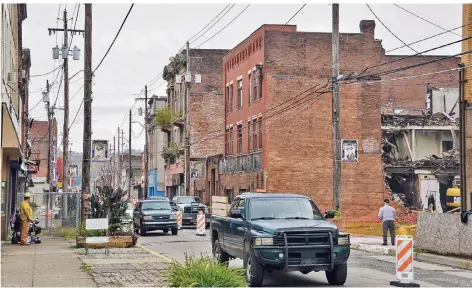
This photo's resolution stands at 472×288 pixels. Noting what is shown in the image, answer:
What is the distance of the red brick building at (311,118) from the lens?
4291cm

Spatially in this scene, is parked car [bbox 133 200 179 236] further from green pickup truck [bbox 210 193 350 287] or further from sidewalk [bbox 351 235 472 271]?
green pickup truck [bbox 210 193 350 287]

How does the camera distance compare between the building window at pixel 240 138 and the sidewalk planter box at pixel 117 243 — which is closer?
the sidewalk planter box at pixel 117 243

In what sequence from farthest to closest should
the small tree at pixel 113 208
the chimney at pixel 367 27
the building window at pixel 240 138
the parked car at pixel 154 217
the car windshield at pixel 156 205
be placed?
the building window at pixel 240 138, the chimney at pixel 367 27, the car windshield at pixel 156 205, the parked car at pixel 154 217, the small tree at pixel 113 208

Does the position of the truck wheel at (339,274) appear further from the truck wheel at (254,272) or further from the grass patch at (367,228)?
the grass patch at (367,228)

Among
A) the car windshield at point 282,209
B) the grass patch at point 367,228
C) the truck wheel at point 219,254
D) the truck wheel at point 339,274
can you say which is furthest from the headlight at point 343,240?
the grass patch at point 367,228

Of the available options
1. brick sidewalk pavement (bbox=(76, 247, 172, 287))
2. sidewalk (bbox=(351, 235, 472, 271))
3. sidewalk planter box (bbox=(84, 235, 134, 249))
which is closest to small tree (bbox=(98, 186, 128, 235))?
sidewalk planter box (bbox=(84, 235, 134, 249))

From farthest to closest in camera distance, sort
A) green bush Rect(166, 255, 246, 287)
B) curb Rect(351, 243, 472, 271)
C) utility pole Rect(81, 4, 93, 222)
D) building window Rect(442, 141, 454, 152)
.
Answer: building window Rect(442, 141, 454, 152) < utility pole Rect(81, 4, 93, 222) < curb Rect(351, 243, 472, 271) < green bush Rect(166, 255, 246, 287)

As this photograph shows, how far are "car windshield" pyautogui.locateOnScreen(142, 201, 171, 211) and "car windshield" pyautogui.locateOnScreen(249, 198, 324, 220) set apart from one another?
65.7 ft

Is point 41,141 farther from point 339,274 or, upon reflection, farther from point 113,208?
point 339,274

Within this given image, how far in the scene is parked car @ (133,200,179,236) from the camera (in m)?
34.2

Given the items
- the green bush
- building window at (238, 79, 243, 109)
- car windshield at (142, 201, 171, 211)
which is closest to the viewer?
the green bush

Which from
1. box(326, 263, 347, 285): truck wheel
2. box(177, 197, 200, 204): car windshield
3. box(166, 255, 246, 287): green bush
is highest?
box(177, 197, 200, 204): car windshield

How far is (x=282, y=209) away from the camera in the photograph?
15508 mm

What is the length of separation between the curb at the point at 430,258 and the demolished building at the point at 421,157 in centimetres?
2107
